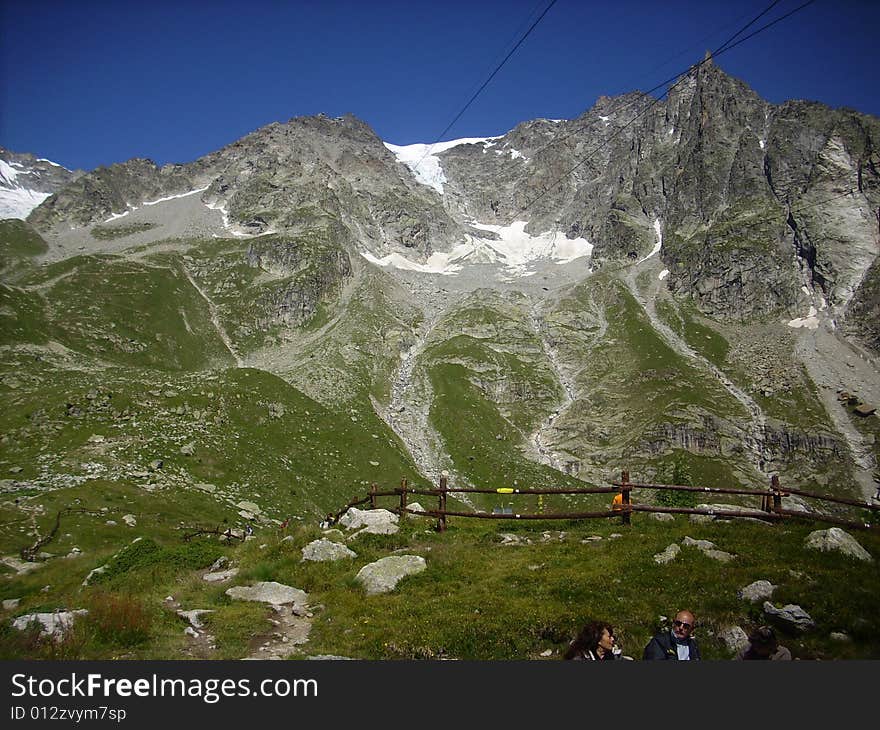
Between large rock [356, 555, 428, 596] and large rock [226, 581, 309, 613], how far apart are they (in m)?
1.93

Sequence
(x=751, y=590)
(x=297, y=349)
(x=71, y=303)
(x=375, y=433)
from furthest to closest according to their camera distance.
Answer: (x=297, y=349) → (x=71, y=303) → (x=375, y=433) → (x=751, y=590)

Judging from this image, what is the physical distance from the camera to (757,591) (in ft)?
42.0

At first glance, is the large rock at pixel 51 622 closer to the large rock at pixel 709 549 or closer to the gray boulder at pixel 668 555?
the gray boulder at pixel 668 555

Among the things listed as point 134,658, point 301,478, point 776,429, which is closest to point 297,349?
point 301,478

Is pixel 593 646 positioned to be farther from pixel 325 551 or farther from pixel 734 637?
pixel 325 551

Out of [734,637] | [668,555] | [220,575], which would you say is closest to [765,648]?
[734,637]

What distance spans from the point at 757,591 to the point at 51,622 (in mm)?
16285

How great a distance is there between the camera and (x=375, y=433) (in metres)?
133

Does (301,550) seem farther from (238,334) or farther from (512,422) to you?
(238,334)

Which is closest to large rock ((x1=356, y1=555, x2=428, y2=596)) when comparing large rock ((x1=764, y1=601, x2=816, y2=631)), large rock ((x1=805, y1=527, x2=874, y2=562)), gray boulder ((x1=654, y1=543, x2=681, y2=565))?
gray boulder ((x1=654, y1=543, x2=681, y2=565))

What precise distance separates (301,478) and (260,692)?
90.5m

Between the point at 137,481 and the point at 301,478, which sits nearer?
the point at 137,481

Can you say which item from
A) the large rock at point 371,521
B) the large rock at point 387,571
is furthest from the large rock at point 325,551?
the large rock at point 371,521

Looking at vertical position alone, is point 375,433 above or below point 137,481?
above
